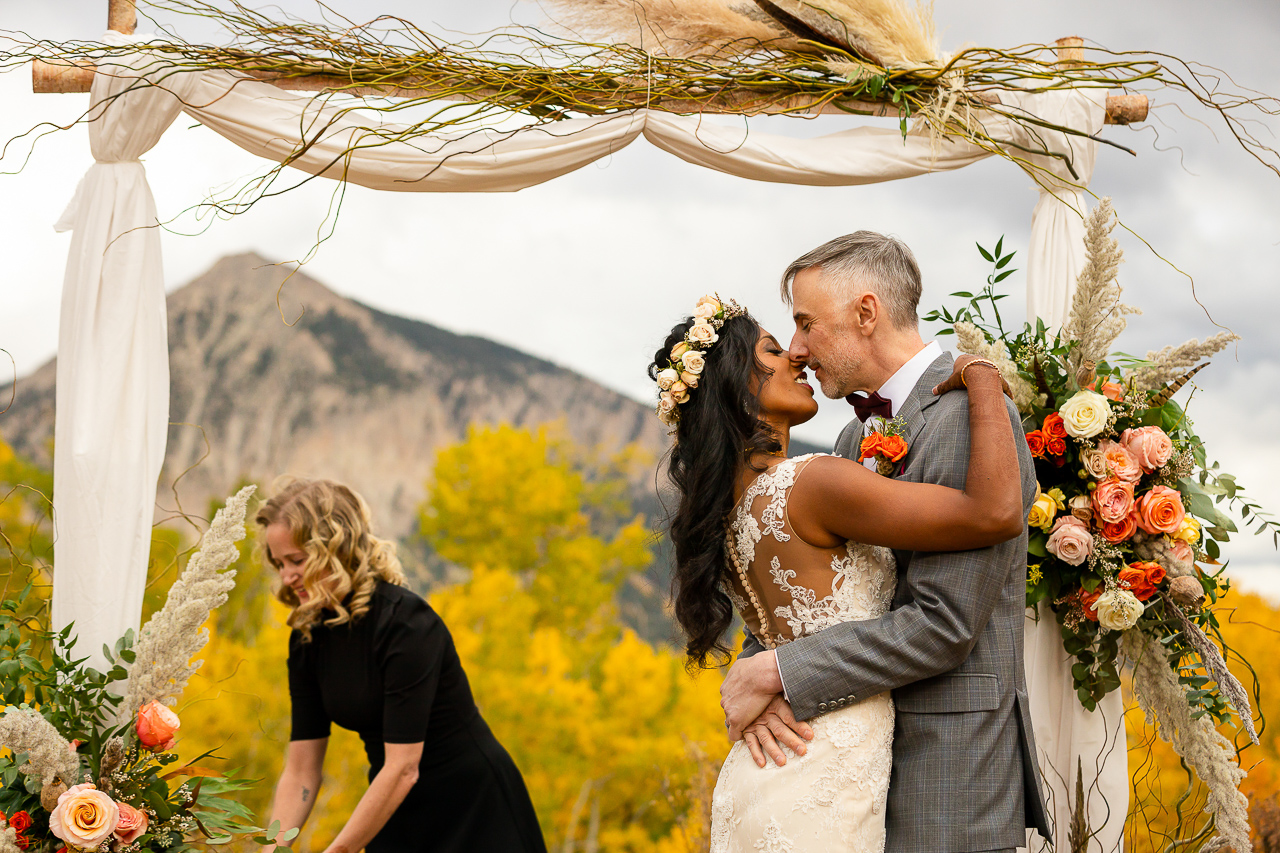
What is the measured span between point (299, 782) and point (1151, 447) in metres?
2.98

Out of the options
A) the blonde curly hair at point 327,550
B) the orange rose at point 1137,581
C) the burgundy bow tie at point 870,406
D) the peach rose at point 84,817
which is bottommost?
the peach rose at point 84,817

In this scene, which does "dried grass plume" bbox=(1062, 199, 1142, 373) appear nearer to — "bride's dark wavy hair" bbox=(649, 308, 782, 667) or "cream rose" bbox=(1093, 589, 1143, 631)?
"cream rose" bbox=(1093, 589, 1143, 631)

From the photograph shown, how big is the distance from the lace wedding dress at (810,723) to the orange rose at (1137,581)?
44.3 inches

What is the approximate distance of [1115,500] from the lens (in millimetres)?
3086

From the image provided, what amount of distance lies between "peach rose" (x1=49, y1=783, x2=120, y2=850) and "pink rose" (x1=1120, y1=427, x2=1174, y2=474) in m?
3.13

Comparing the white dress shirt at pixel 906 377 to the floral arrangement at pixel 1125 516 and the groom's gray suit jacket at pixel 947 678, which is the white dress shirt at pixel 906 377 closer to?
the groom's gray suit jacket at pixel 947 678

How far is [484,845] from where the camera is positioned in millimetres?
3176

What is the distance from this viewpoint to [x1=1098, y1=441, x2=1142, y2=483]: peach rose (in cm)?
308

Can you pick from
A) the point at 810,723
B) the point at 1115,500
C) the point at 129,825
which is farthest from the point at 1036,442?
the point at 129,825

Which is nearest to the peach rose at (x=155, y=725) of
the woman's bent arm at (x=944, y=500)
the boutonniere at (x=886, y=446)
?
the woman's bent arm at (x=944, y=500)

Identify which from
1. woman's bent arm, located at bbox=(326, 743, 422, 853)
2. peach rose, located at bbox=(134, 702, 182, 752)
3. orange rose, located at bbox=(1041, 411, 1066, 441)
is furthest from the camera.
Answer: orange rose, located at bbox=(1041, 411, 1066, 441)

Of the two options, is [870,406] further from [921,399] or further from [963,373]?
[963,373]

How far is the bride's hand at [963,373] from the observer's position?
2248mm

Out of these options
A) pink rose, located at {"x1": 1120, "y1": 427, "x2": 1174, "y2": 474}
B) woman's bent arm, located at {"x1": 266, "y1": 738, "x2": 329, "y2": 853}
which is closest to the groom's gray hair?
pink rose, located at {"x1": 1120, "y1": 427, "x2": 1174, "y2": 474}
